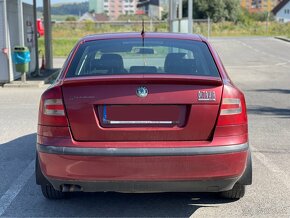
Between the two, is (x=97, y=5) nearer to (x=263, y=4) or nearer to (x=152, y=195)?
(x=263, y=4)

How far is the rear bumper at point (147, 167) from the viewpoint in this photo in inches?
154

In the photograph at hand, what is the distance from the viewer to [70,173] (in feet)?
13.1

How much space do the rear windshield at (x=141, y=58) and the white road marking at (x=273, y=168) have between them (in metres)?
1.71

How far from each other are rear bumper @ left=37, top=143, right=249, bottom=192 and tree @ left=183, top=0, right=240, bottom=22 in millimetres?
72586

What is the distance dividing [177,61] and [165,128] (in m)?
0.94

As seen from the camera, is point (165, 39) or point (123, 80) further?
point (165, 39)

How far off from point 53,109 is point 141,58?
114cm

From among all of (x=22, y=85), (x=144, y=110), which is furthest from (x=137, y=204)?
(x=22, y=85)

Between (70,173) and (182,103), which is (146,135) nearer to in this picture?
(182,103)

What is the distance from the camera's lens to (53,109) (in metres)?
4.10

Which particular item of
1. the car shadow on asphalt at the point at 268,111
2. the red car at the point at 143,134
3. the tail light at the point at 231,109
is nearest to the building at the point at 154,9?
the car shadow on asphalt at the point at 268,111

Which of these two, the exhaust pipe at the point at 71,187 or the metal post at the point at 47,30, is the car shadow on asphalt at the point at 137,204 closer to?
the exhaust pipe at the point at 71,187

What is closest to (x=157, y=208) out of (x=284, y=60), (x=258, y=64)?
(x=258, y=64)

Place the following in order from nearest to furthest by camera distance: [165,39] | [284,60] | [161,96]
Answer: [161,96] → [165,39] → [284,60]
